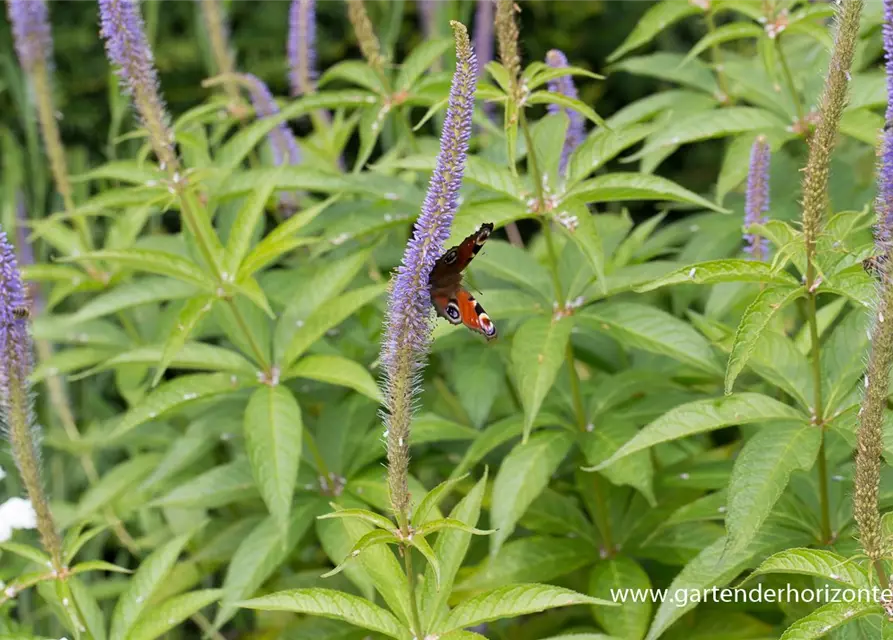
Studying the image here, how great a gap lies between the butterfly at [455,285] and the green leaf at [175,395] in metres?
1.24

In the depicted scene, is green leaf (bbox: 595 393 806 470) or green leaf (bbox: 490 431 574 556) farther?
green leaf (bbox: 490 431 574 556)

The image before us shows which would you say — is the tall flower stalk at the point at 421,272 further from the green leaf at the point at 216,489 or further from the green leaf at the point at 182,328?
the green leaf at the point at 216,489

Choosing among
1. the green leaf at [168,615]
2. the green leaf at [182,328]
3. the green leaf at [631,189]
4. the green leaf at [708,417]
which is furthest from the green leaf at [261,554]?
the green leaf at [631,189]

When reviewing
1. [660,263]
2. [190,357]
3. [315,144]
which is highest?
[315,144]

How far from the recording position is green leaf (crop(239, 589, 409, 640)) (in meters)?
2.42

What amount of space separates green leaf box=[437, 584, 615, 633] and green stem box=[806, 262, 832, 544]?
2.63ft

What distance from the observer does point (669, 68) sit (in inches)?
165

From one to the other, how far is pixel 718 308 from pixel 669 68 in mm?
1245

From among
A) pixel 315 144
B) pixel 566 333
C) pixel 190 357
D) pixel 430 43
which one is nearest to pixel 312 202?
pixel 315 144

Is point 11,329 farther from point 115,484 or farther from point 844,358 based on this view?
point 844,358

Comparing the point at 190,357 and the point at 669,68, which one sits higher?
the point at 669,68

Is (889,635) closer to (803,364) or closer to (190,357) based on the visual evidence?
(803,364)

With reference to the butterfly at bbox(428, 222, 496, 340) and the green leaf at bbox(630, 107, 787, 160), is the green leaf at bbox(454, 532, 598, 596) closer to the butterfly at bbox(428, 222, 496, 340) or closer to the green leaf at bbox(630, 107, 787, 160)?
the butterfly at bbox(428, 222, 496, 340)

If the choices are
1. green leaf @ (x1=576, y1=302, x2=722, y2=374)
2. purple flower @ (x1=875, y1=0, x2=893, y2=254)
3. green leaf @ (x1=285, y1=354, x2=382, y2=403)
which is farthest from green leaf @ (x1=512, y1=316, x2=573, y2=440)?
purple flower @ (x1=875, y1=0, x2=893, y2=254)
